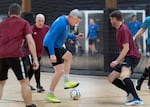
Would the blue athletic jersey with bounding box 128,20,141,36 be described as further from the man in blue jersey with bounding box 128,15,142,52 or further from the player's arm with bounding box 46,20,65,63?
the player's arm with bounding box 46,20,65,63

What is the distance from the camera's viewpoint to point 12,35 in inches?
296

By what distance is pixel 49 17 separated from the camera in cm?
1711

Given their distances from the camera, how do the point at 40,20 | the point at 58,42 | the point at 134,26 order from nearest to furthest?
the point at 58,42
the point at 40,20
the point at 134,26

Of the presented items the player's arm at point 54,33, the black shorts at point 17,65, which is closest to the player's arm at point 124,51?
the player's arm at point 54,33

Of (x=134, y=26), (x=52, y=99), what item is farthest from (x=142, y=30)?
(x=134, y=26)

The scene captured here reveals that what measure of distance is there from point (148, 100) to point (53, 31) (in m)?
2.34

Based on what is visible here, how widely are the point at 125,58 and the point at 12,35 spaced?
239 cm

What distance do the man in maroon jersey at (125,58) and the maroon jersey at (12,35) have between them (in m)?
1.90

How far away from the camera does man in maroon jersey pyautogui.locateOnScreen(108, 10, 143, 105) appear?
8578 millimetres

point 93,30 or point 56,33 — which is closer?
point 56,33

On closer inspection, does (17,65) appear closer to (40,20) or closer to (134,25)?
(40,20)

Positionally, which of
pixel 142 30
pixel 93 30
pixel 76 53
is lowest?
pixel 76 53

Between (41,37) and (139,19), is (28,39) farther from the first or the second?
(139,19)

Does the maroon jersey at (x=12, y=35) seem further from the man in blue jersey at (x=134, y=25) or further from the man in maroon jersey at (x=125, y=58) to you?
the man in blue jersey at (x=134, y=25)
